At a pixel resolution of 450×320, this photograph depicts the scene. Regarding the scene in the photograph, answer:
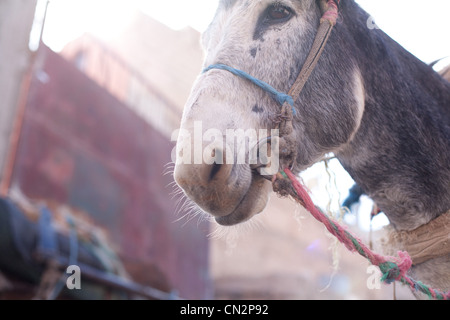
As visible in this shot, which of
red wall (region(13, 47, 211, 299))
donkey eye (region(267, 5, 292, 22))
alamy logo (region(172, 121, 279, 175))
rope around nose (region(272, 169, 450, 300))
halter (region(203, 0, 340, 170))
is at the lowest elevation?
rope around nose (region(272, 169, 450, 300))

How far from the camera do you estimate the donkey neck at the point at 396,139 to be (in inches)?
68.7

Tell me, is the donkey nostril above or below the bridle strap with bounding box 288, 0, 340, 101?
below

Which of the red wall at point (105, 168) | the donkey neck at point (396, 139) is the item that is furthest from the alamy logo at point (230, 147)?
the red wall at point (105, 168)

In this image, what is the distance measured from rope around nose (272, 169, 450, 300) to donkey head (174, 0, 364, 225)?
94 millimetres

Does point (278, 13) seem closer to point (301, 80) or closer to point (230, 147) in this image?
point (301, 80)

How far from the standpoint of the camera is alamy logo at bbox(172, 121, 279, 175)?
1.37 meters

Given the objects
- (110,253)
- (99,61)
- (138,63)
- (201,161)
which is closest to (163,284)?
(110,253)

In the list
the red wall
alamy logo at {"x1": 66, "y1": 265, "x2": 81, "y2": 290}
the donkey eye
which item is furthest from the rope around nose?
the red wall

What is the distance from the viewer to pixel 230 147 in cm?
142

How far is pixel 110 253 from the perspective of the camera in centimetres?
468

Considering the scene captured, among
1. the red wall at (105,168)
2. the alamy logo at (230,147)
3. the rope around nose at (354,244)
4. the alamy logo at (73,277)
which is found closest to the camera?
the alamy logo at (230,147)

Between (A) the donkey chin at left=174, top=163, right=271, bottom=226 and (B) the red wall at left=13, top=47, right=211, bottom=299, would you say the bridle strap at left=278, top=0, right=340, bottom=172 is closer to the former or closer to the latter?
(A) the donkey chin at left=174, top=163, right=271, bottom=226

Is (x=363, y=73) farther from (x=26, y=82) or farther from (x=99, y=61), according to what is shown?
(x=99, y=61)

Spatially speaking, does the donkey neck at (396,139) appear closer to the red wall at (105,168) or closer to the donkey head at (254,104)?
the donkey head at (254,104)
